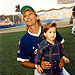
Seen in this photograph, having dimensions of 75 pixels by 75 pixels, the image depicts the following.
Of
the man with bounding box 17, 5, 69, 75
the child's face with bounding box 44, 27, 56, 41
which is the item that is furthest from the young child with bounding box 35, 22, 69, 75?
the man with bounding box 17, 5, 69, 75

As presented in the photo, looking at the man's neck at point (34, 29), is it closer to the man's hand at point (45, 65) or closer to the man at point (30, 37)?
the man at point (30, 37)

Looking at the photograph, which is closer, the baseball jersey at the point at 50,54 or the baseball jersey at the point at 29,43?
the baseball jersey at the point at 50,54

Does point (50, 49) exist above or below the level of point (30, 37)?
below

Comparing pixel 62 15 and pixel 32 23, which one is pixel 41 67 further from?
pixel 62 15

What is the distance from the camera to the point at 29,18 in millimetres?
1681

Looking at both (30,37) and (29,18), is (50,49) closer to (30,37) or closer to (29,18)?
(30,37)

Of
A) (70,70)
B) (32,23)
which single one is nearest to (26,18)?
(32,23)

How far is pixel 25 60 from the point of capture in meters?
1.88

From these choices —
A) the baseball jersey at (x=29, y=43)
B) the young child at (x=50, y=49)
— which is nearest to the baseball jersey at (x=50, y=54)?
the young child at (x=50, y=49)

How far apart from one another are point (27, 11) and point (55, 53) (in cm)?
60

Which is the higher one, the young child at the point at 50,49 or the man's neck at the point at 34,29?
the man's neck at the point at 34,29

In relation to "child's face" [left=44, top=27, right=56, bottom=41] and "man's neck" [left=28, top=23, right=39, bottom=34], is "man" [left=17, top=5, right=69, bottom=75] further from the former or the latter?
"child's face" [left=44, top=27, right=56, bottom=41]

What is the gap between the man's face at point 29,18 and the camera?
1.68 metres

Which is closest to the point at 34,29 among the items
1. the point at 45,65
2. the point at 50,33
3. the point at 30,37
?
the point at 30,37
